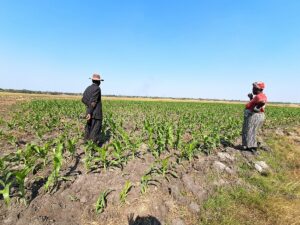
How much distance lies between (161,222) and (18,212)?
2.44 m

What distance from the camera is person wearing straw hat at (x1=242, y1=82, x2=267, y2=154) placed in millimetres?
6816

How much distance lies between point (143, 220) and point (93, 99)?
3904 mm

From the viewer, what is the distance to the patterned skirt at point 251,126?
280 inches

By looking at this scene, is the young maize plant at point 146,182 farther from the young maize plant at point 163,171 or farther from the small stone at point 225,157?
the small stone at point 225,157

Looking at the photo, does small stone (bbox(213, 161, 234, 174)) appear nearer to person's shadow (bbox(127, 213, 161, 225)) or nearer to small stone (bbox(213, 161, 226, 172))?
small stone (bbox(213, 161, 226, 172))

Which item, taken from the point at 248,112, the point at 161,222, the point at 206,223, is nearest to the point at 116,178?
the point at 161,222

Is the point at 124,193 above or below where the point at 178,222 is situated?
above

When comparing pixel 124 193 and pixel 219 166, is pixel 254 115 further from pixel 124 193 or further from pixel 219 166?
pixel 124 193

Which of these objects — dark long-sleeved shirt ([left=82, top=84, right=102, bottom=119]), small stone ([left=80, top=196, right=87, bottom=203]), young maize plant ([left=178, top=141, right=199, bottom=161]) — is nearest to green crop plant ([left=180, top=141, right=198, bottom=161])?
young maize plant ([left=178, top=141, right=199, bottom=161])

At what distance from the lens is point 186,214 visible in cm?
421

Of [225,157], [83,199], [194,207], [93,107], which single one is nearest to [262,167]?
[225,157]

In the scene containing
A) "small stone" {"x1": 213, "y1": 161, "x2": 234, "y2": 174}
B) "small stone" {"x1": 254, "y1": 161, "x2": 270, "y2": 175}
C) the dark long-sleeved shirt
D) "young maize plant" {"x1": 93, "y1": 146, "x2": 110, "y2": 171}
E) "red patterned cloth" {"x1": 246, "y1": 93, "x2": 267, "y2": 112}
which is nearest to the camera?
"young maize plant" {"x1": 93, "y1": 146, "x2": 110, "y2": 171}

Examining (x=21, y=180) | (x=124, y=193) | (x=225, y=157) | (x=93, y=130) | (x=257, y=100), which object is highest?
(x=257, y=100)

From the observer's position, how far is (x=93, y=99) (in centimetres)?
661
